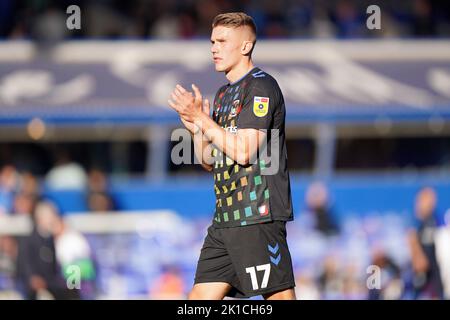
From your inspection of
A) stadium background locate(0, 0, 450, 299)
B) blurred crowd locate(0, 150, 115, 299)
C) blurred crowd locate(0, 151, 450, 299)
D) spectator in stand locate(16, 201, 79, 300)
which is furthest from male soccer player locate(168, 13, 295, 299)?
stadium background locate(0, 0, 450, 299)

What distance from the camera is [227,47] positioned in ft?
19.6

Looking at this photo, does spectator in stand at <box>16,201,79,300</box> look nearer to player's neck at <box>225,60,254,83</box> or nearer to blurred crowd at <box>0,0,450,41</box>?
blurred crowd at <box>0,0,450,41</box>

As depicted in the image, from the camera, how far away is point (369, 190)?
1293cm

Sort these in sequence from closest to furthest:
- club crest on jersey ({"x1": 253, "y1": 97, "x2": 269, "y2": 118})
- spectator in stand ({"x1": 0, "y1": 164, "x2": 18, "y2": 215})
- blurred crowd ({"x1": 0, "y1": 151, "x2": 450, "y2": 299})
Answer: club crest on jersey ({"x1": 253, "y1": 97, "x2": 269, "y2": 118}) < blurred crowd ({"x1": 0, "y1": 151, "x2": 450, "y2": 299}) < spectator in stand ({"x1": 0, "y1": 164, "x2": 18, "y2": 215})

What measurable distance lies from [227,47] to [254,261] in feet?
4.33

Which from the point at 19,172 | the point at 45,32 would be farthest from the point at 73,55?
the point at 19,172

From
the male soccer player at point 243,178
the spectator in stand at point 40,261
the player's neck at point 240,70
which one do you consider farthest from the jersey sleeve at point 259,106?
the spectator in stand at point 40,261

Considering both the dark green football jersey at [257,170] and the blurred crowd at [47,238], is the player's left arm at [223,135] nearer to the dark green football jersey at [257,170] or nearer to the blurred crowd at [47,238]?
the dark green football jersey at [257,170]

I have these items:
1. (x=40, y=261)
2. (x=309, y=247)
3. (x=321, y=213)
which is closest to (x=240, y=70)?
(x=40, y=261)

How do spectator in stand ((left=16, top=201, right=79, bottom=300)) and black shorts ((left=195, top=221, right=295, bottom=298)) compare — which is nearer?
black shorts ((left=195, top=221, right=295, bottom=298))

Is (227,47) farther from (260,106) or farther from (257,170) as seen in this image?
(257,170)

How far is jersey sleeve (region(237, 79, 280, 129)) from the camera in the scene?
18.8 ft

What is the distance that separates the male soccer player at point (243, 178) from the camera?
5.71 m

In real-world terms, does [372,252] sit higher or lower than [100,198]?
lower
